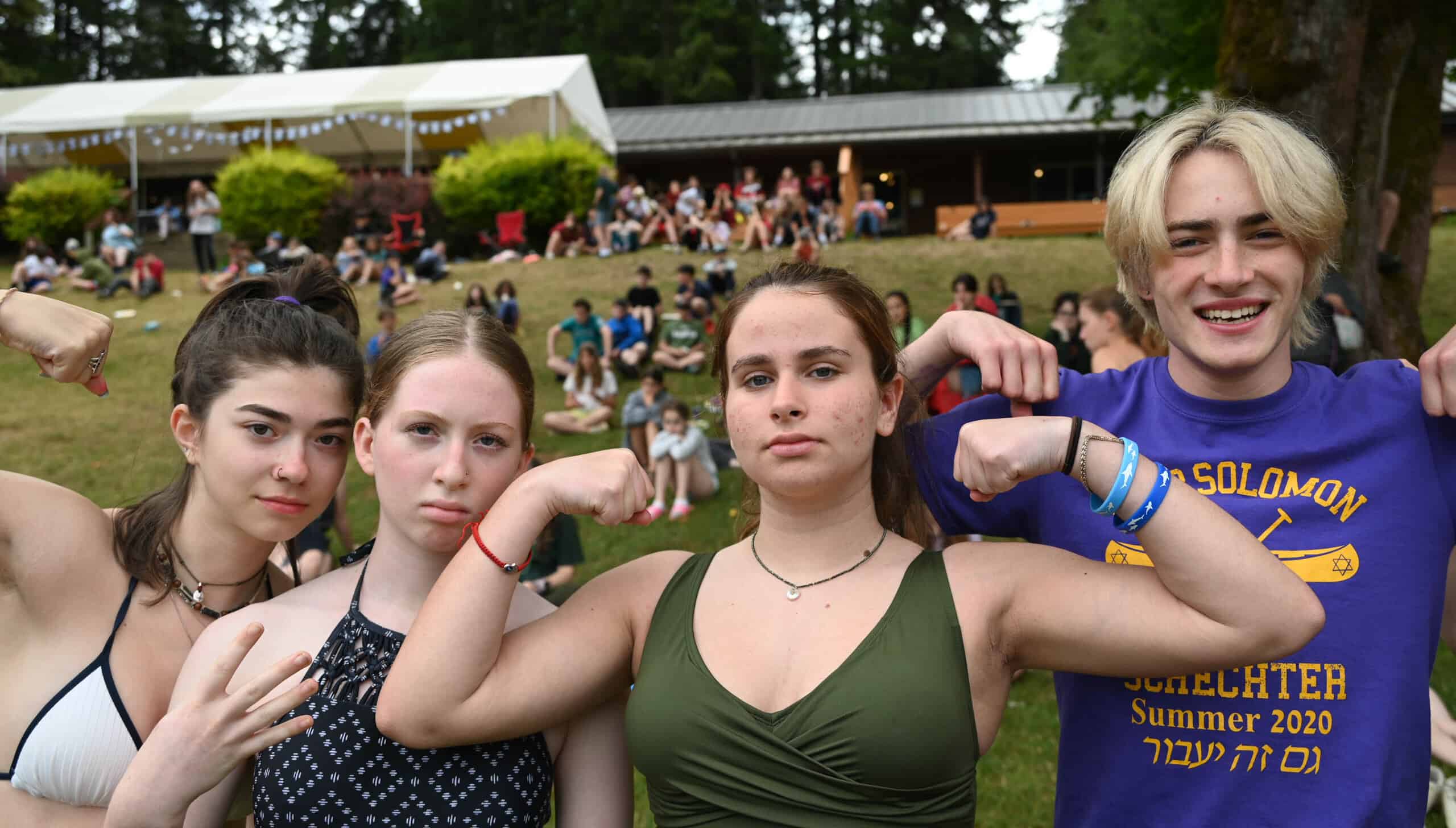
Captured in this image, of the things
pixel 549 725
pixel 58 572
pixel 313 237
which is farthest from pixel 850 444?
pixel 313 237

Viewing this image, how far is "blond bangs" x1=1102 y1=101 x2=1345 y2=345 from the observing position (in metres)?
2.01

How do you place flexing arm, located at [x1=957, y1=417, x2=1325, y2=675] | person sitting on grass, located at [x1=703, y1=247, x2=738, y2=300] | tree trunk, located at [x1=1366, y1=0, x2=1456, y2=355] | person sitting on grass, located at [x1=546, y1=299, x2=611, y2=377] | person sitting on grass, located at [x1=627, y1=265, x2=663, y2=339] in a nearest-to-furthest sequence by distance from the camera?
flexing arm, located at [x1=957, y1=417, x2=1325, y2=675], tree trunk, located at [x1=1366, y1=0, x2=1456, y2=355], person sitting on grass, located at [x1=546, y1=299, x2=611, y2=377], person sitting on grass, located at [x1=627, y1=265, x2=663, y2=339], person sitting on grass, located at [x1=703, y1=247, x2=738, y2=300]

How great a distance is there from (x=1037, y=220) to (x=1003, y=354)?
2265 cm

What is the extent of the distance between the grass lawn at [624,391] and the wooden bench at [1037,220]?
4.27 metres

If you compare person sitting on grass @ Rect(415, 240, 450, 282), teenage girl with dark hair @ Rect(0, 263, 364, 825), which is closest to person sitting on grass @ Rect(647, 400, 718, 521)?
teenage girl with dark hair @ Rect(0, 263, 364, 825)

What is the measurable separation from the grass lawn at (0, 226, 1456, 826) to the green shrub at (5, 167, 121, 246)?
4867 mm

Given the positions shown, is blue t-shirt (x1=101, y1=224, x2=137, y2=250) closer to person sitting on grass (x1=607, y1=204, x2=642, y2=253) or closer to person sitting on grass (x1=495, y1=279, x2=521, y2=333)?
person sitting on grass (x1=607, y1=204, x2=642, y2=253)

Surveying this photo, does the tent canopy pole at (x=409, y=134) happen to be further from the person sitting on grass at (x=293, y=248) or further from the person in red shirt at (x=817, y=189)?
the person in red shirt at (x=817, y=189)

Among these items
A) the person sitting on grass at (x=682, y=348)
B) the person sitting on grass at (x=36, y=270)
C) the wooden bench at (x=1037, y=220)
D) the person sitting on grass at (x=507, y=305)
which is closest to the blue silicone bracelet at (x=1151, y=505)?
the person sitting on grass at (x=682, y=348)

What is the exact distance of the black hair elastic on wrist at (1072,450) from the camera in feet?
6.07

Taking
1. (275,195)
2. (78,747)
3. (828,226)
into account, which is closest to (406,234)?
(275,195)

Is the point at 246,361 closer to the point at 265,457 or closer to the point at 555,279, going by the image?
the point at 265,457

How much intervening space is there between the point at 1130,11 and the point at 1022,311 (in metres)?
5.20

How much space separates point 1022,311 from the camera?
1409 cm
